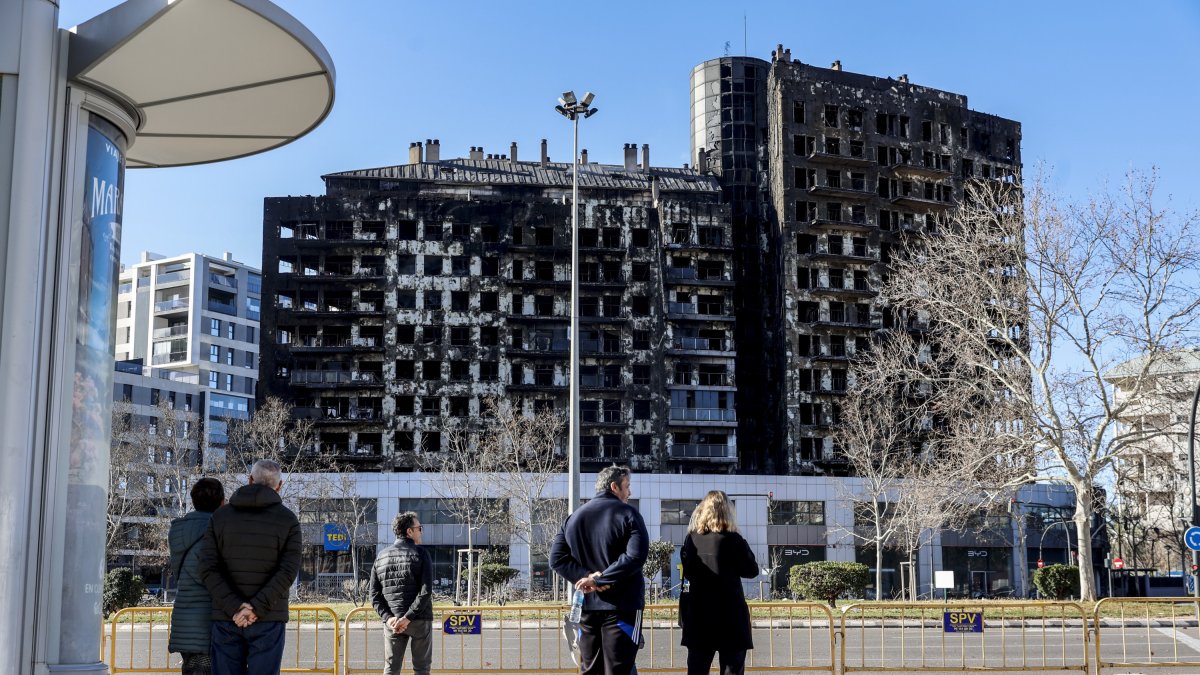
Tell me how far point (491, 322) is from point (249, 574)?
6653cm

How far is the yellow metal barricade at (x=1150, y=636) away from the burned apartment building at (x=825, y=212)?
52.8 m

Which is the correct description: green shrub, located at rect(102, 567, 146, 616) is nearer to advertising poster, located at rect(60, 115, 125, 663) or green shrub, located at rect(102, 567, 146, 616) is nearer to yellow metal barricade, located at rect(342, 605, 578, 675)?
yellow metal barricade, located at rect(342, 605, 578, 675)

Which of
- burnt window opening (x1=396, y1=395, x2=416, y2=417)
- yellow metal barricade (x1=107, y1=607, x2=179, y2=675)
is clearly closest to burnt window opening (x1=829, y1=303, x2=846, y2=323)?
burnt window opening (x1=396, y1=395, x2=416, y2=417)

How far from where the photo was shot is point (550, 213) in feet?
249

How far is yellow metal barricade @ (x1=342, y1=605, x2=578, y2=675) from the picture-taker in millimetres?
14948

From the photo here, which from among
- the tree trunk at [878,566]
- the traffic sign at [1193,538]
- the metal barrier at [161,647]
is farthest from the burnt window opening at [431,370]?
the traffic sign at [1193,538]

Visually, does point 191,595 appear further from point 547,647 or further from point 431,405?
point 431,405

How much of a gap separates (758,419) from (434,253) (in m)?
24.1

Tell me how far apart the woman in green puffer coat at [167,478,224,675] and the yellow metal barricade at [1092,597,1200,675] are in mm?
10397

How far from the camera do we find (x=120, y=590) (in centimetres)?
2969

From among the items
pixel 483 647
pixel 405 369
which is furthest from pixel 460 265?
pixel 483 647

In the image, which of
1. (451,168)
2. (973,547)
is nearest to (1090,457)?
(973,547)

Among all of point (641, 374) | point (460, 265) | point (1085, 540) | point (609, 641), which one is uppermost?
point (460, 265)

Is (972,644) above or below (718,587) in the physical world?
below
